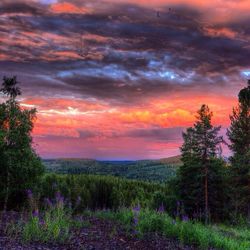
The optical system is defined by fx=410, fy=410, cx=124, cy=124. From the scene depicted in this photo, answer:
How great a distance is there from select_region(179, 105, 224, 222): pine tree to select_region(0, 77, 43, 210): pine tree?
887 centimetres

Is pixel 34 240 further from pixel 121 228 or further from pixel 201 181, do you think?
pixel 201 181

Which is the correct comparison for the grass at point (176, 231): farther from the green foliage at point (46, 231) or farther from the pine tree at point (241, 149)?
the pine tree at point (241, 149)

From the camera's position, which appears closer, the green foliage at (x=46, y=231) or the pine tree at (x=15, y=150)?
the green foliage at (x=46, y=231)

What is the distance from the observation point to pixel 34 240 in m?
9.48

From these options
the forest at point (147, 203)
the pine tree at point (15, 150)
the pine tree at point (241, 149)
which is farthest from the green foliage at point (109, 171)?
the pine tree at point (15, 150)

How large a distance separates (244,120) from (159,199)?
9772 mm

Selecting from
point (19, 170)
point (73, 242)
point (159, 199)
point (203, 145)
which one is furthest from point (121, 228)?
point (159, 199)

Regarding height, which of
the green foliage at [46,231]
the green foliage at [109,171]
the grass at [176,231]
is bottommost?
the green foliage at [109,171]

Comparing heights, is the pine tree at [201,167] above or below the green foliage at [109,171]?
above

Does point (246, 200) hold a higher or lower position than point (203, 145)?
lower

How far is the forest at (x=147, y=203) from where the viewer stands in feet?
35.0

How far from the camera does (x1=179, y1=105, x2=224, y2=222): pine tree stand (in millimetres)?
24109

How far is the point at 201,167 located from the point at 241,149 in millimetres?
11032

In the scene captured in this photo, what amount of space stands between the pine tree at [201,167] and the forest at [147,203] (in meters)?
0.06
